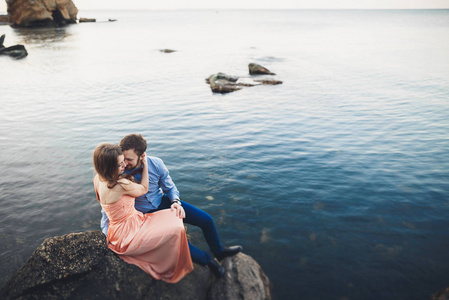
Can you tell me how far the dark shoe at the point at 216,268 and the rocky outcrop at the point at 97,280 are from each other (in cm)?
9

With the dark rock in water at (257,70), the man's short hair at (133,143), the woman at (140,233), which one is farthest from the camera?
the dark rock in water at (257,70)

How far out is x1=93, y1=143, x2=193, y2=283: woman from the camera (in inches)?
156

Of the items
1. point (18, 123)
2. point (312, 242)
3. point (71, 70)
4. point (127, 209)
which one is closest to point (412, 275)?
point (312, 242)

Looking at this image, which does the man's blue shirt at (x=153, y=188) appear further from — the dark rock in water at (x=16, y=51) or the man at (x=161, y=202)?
the dark rock in water at (x=16, y=51)

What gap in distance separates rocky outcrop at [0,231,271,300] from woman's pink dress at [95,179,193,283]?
0.24m

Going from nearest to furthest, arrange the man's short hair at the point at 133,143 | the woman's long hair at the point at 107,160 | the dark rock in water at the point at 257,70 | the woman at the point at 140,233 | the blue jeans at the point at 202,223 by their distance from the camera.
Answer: the woman's long hair at the point at 107,160 < the woman at the point at 140,233 < the man's short hair at the point at 133,143 < the blue jeans at the point at 202,223 < the dark rock in water at the point at 257,70

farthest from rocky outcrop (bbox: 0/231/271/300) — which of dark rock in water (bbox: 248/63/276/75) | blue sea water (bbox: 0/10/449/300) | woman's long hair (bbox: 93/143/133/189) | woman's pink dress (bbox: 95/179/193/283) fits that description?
dark rock in water (bbox: 248/63/276/75)

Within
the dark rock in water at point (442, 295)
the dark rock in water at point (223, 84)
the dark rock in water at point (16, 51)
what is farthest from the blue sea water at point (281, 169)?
the dark rock in water at point (16, 51)

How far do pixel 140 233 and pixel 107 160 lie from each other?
1220 millimetres

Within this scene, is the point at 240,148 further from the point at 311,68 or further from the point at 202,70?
the point at 311,68

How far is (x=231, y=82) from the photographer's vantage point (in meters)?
22.6

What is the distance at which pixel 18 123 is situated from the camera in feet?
46.8

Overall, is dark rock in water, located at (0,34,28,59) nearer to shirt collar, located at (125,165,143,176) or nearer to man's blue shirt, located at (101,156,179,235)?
man's blue shirt, located at (101,156,179,235)

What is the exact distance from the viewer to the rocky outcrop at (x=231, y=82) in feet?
68.6
